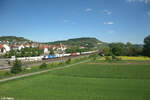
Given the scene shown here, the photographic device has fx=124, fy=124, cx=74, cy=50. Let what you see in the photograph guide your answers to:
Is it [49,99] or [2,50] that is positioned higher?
[2,50]

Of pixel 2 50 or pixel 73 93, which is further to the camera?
pixel 2 50

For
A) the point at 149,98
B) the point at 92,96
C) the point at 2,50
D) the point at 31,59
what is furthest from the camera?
the point at 2,50

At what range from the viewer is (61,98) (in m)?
12.8

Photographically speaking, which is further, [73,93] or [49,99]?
[73,93]

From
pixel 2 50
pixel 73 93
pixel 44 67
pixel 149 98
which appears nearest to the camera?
pixel 149 98

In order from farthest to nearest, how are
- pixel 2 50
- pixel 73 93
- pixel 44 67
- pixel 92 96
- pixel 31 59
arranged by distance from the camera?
pixel 2 50 → pixel 31 59 → pixel 44 67 → pixel 73 93 → pixel 92 96

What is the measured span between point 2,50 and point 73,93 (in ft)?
261

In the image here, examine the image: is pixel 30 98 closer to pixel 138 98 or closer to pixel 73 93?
pixel 73 93

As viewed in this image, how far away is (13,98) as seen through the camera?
42.7 feet

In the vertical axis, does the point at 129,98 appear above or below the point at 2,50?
below

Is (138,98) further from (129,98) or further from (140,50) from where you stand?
(140,50)

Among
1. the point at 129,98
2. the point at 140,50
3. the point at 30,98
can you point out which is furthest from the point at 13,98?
the point at 140,50

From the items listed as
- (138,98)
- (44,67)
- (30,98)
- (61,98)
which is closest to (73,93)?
(61,98)

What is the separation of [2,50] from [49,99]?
79.5 metres
